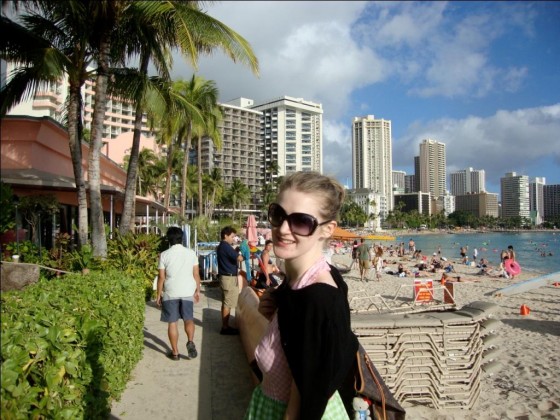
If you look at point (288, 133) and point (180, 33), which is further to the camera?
point (288, 133)

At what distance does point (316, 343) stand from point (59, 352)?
1.65 m

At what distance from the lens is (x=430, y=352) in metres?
4.43

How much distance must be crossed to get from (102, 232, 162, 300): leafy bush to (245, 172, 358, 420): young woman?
7.08 meters

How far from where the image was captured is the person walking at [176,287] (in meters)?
5.19

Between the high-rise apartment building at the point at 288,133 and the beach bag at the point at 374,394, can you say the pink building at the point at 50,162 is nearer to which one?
the beach bag at the point at 374,394

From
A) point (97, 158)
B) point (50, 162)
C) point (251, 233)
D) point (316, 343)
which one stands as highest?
point (50, 162)

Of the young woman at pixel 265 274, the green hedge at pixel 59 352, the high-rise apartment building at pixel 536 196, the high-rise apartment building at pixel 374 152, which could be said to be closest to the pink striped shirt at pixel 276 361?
the green hedge at pixel 59 352

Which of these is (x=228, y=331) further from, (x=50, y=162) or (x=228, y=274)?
(x=50, y=162)

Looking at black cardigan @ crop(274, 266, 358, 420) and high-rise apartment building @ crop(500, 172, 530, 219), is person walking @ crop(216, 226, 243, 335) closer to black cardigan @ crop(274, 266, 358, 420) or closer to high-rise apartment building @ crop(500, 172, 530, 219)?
black cardigan @ crop(274, 266, 358, 420)

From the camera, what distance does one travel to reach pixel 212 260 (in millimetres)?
12797

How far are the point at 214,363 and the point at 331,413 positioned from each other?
13.1 ft

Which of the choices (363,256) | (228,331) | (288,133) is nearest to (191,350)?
(228,331)

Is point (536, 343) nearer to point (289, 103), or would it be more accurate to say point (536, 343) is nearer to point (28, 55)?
point (28, 55)

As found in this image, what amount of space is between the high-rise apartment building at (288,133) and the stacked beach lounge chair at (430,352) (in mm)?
125823
